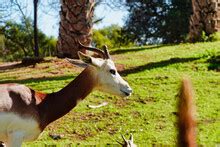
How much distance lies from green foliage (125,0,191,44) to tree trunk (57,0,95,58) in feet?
48.0

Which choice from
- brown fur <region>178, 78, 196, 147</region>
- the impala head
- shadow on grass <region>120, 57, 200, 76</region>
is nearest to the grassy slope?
shadow on grass <region>120, 57, 200, 76</region>

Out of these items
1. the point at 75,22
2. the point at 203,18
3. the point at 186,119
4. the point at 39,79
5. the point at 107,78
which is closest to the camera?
the point at 186,119

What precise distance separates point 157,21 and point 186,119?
1037 inches

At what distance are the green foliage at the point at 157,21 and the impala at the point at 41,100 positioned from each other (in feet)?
63.9

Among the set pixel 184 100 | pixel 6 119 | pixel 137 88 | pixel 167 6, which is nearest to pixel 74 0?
pixel 137 88

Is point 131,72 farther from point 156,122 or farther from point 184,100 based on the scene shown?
point 184,100

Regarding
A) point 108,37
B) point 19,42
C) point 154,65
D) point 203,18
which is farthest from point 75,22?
point 108,37

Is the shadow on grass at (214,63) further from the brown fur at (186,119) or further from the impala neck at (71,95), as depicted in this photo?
the brown fur at (186,119)

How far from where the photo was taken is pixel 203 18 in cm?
1311

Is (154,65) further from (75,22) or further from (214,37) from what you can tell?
(214,37)

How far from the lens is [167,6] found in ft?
88.2

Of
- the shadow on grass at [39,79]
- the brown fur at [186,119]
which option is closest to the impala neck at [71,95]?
the shadow on grass at [39,79]

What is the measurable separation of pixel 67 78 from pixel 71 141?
8.74 ft

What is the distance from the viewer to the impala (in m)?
5.33
